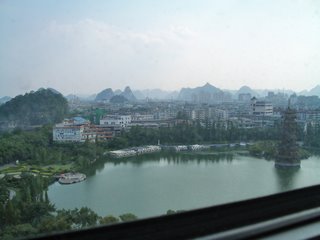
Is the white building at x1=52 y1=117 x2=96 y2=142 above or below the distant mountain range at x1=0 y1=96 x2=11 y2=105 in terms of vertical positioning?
below

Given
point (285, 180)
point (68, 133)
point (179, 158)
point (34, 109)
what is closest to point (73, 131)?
point (68, 133)

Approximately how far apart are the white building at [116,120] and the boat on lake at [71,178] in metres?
0.35

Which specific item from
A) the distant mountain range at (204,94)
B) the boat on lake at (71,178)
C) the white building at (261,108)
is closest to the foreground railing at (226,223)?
the boat on lake at (71,178)

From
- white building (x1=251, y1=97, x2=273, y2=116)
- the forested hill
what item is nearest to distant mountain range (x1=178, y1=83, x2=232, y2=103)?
white building (x1=251, y1=97, x2=273, y2=116)

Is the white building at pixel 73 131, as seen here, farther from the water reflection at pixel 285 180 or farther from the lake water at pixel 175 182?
the water reflection at pixel 285 180

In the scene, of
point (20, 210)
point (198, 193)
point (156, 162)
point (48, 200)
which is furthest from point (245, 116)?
point (20, 210)

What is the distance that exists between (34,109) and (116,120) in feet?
1.87

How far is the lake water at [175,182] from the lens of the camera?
1.08 metres

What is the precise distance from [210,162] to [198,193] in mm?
658

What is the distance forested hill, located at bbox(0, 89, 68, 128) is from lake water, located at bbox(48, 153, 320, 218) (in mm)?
239

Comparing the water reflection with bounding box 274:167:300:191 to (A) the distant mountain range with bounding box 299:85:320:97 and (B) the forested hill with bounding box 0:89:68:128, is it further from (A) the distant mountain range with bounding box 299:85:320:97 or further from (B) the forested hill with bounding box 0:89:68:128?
(B) the forested hill with bounding box 0:89:68:128

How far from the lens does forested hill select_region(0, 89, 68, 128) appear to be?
3.51ft

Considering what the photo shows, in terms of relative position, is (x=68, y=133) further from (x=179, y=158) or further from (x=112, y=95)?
(x=179, y=158)

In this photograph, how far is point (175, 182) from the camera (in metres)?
1.58
